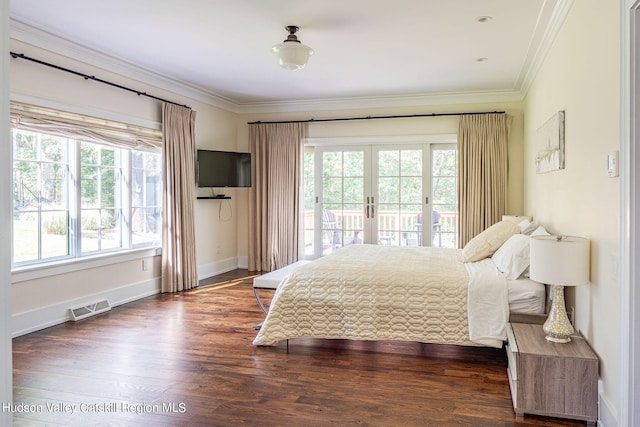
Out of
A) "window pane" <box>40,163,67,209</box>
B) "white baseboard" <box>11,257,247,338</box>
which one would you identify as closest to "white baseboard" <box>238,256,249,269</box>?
"white baseboard" <box>11,257,247,338</box>

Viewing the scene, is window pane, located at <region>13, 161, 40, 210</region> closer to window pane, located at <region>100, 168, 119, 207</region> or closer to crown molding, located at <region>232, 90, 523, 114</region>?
window pane, located at <region>100, 168, 119, 207</region>

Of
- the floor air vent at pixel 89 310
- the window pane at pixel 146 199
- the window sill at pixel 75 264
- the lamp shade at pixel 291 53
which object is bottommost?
the floor air vent at pixel 89 310

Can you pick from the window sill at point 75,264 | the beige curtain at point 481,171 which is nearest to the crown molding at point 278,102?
the beige curtain at point 481,171

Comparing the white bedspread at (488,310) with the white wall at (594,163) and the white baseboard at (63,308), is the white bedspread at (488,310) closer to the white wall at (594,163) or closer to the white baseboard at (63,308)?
the white wall at (594,163)

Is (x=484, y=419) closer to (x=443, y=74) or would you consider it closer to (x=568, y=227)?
(x=568, y=227)

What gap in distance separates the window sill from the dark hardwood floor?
52cm

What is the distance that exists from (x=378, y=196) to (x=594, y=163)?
4.31 metres

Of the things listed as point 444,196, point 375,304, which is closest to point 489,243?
point 375,304

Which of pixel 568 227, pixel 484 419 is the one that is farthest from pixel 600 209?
pixel 484 419

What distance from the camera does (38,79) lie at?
160 inches

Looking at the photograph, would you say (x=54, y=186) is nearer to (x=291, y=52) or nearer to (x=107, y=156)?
(x=107, y=156)

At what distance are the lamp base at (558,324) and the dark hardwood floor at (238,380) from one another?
1.48 feet

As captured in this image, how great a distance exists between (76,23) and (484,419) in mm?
4247

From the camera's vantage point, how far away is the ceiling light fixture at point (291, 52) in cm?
373
